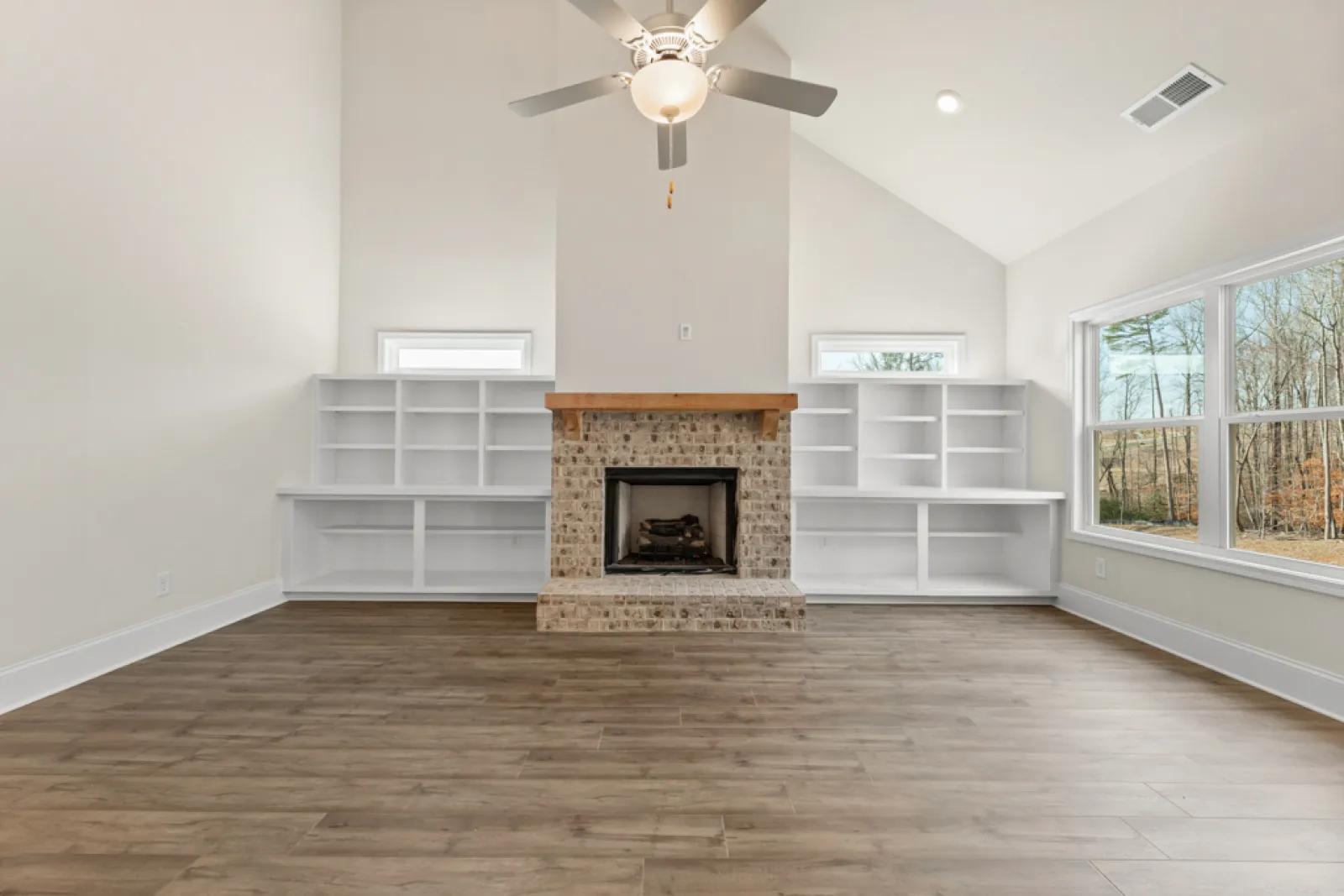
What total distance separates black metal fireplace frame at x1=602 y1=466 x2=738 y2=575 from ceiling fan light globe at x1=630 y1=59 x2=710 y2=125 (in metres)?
2.33

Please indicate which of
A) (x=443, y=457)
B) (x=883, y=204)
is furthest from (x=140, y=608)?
(x=883, y=204)

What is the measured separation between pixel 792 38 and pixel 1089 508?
3.70 metres

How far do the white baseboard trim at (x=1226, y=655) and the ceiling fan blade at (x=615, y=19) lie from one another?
3.89 metres

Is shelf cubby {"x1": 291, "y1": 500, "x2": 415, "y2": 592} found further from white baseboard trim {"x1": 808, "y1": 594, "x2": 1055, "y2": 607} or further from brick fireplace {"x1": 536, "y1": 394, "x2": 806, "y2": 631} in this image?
white baseboard trim {"x1": 808, "y1": 594, "x2": 1055, "y2": 607}

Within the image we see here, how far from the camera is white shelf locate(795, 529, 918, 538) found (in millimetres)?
5043

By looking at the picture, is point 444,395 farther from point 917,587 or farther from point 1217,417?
point 1217,417

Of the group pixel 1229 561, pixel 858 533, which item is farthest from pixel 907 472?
pixel 1229 561

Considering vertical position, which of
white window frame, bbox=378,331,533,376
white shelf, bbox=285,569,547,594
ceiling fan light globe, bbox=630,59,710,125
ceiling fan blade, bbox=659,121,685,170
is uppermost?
ceiling fan blade, bbox=659,121,685,170

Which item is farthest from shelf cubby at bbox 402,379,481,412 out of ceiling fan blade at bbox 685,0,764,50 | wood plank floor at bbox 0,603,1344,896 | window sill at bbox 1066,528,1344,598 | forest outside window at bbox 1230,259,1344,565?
forest outside window at bbox 1230,259,1344,565

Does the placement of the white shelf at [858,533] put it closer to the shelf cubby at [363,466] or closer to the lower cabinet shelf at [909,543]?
the lower cabinet shelf at [909,543]

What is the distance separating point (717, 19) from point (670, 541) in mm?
3163

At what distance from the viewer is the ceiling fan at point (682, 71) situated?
253 centimetres

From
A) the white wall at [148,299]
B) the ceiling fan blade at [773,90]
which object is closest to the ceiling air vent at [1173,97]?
the ceiling fan blade at [773,90]

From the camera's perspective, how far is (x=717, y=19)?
2.49 m
